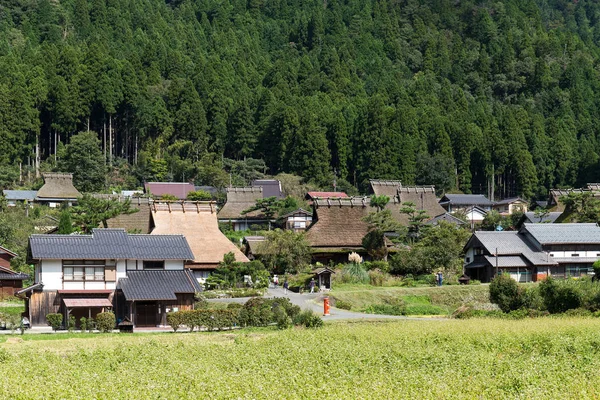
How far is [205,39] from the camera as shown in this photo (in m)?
104

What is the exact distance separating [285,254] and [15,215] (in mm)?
15962

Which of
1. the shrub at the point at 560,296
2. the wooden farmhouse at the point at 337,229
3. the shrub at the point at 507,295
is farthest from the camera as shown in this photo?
the wooden farmhouse at the point at 337,229

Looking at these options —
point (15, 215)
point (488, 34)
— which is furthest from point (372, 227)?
point (488, 34)

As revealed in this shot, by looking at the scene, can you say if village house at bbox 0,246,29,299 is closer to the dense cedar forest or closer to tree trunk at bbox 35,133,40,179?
the dense cedar forest

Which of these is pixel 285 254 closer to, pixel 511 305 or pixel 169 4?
pixel 511 305

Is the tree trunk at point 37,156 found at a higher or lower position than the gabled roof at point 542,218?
higher

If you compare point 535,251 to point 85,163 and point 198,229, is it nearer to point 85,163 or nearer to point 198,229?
point 198,229

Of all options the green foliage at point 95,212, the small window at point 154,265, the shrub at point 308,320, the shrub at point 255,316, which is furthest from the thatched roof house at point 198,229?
the shrub at point 308,320

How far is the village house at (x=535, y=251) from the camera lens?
137ft

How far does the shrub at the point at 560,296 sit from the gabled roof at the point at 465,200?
33.4 m

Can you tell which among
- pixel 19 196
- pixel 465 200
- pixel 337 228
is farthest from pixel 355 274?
pixel 465 200

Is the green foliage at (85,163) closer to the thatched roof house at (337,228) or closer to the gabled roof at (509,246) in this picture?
the thatched roof house at (337,228)

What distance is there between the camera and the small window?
33.2 m

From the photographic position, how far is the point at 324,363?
1981 centimetres
